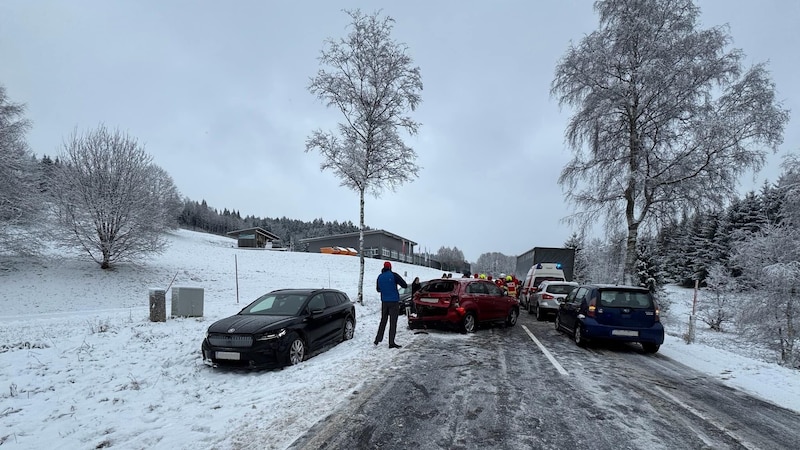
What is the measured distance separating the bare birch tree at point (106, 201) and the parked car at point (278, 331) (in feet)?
53.8

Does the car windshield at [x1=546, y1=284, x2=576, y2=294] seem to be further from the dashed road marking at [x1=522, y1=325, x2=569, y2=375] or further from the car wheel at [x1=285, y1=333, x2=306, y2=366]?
the car wheel at [x1=285, y1=333, x2=306, y2=366]

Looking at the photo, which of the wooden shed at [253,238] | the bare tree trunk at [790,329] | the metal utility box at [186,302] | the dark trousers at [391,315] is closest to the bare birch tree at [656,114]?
the bare tree trunk at [790,329]

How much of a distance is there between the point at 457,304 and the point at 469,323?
80cm

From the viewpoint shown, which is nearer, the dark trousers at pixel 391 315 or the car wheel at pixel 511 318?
the dark trousers at pixel 391 315

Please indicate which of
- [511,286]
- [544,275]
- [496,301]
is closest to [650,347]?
[496,301]

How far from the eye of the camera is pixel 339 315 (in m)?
8.97

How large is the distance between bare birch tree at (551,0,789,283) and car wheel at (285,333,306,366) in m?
14.1

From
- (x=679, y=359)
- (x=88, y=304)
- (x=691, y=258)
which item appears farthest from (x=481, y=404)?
(x=691, y=258)

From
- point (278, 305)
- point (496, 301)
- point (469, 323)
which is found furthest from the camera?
point (496, 301)

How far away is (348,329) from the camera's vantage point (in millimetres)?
9461

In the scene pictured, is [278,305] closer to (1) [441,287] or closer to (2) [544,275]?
(1) [441,287]

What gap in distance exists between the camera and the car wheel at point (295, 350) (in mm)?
6766

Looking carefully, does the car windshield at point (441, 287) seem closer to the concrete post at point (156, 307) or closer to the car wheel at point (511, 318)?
the car wheel at point (511, 318)

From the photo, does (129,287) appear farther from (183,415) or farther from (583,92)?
(583,92)
